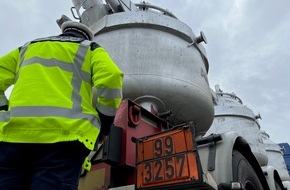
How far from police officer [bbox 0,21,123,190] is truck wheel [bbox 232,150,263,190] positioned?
3.63 ft

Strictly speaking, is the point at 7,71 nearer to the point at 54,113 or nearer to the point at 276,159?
the point at 54,113

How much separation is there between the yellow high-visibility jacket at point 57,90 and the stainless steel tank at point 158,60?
1200 mm

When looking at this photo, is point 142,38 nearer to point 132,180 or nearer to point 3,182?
point 132,180

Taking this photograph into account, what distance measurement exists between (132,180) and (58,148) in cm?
85

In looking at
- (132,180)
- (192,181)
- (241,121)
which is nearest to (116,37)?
(132,180)

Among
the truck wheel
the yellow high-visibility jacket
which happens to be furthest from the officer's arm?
the truck wheel

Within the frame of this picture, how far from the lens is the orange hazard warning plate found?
175 centimetres

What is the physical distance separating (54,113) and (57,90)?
0.40 feet

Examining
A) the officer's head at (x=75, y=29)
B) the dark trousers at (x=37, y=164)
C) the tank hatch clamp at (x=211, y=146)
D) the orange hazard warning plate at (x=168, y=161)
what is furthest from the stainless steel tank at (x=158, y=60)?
the dark trousers at (x=37, y=164)

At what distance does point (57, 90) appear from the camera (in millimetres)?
1450

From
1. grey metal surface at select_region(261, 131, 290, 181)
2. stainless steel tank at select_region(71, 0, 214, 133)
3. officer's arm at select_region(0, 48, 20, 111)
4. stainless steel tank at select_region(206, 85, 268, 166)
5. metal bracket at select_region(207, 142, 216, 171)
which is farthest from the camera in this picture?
grey metal surface at select_region(261, 131, 290, 181)

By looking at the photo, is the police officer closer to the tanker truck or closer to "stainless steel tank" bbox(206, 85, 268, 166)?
the tanker truck

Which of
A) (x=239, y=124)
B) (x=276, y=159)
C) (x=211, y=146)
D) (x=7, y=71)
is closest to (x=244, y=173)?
(x=211, y=146)

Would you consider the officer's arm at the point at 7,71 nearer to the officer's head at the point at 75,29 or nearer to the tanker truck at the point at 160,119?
the officer's head at the point at 75,29
